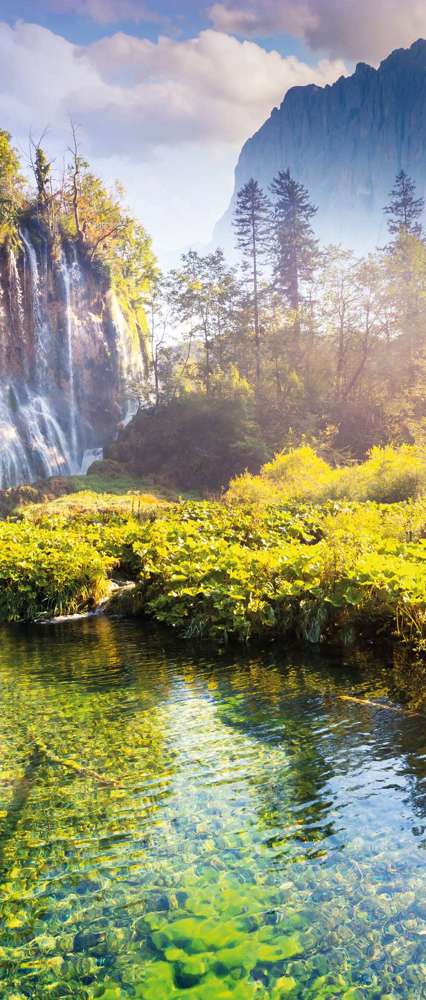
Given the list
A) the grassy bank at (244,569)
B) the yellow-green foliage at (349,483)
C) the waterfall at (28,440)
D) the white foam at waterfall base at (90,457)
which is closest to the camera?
the grassy bank at (244,569)

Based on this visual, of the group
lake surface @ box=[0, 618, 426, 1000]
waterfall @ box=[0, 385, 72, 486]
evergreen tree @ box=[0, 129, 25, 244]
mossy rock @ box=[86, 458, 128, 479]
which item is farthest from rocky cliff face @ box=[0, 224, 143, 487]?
lake surface @ box=[0, 618, 426, 1000]

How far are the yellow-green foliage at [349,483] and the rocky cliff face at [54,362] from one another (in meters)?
17.8

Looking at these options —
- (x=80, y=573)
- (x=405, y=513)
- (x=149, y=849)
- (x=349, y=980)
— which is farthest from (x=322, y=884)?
(x=405, y=513)

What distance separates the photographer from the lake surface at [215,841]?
10.5 ft

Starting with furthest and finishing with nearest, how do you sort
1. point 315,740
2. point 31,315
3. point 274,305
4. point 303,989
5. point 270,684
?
1. point 274,305
2. point 31,315
3. point 270,684
4. point 315,740
5. point 303,989

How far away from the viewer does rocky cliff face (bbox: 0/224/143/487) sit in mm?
37625

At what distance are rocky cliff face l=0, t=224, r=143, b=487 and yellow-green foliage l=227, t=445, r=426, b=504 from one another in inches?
699

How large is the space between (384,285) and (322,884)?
42.8 m

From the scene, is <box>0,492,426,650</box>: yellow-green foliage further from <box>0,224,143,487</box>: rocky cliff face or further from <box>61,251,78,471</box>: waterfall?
A: <box>61,251,78,471</box>: waterfall

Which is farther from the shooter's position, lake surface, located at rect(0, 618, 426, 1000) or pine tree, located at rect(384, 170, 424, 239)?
pine tree, located at rect(384, 170, 424, 239)

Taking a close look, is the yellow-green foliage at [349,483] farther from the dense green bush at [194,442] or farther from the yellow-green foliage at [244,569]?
the dense green bush at [194,442]

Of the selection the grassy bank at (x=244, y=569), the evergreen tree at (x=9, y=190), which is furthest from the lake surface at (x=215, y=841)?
the evergreen tree at (x=9, y=190)

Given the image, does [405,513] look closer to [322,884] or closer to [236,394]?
[322,884]

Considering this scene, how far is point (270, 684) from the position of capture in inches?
296
